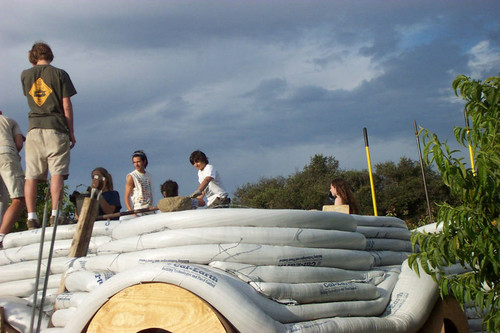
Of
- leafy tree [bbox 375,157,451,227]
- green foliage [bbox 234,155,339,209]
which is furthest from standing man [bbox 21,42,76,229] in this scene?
leafy tree [bbox 375,157,451,227]

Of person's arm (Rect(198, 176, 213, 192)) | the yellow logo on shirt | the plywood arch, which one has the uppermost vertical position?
the yellow logo on shirt

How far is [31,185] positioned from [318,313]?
9.46ft

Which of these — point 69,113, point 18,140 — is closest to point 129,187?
point 18,140

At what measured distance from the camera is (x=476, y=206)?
2752mm

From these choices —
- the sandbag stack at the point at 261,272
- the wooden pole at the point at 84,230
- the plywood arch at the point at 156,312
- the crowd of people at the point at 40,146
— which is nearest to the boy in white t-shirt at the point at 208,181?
the crowd of people at the point at 40,146

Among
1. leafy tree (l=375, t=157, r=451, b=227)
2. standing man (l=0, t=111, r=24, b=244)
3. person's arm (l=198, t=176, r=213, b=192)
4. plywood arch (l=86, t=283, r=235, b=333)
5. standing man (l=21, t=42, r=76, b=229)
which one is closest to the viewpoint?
plywood arch (l=86, t=283, r=235, b=333)

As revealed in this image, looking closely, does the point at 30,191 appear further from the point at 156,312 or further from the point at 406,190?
the point at 406,190

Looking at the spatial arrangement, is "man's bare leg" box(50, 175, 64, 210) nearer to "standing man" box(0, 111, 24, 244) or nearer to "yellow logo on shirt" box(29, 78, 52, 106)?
"standing man" box(0, 111, 24, 244)

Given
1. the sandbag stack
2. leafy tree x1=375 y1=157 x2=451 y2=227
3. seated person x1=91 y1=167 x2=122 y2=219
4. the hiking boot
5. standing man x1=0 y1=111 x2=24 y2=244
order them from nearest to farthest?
the sandbag stack → the hiking boot → standing man x1=0 y1=111 x2=24 y2=244 → seated person x1=91 y1=167 x2=122 y2=219 → leafy tree x1=375 y1=157 x2=451 y2=227

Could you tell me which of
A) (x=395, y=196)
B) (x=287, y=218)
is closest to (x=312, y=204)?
(x=395, y=196)

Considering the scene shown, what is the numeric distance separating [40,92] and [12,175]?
764 millimetres

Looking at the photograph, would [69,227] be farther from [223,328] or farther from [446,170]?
[446,170]

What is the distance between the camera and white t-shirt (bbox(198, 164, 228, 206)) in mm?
6318

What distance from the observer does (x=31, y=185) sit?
16.4ft
